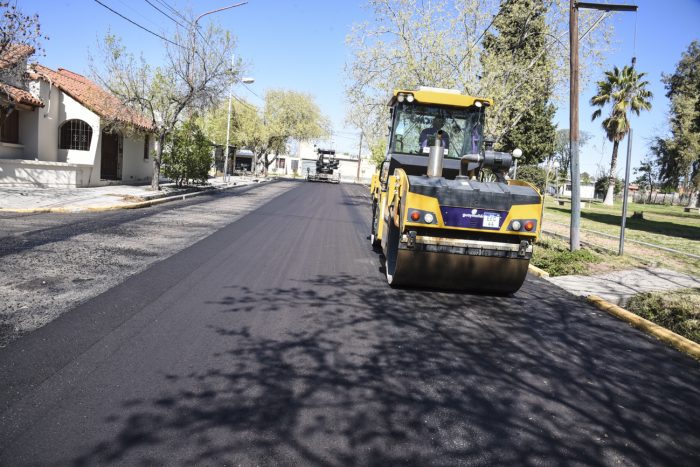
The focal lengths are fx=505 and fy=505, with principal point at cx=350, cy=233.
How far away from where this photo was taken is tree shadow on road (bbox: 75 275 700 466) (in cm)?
319

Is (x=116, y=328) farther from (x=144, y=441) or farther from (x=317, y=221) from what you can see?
(x=317, y=221)

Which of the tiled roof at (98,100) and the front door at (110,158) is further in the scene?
the front door at (110,158)

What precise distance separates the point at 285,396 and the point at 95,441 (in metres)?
1.29

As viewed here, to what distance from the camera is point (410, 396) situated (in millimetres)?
3959

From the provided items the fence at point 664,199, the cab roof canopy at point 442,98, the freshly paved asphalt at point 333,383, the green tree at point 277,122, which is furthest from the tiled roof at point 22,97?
the fence at point 664,199

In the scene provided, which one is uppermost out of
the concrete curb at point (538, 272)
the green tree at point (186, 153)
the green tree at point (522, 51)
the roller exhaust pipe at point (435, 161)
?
the green tree at point (522, 51)

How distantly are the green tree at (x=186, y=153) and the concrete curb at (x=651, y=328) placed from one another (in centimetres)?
2085

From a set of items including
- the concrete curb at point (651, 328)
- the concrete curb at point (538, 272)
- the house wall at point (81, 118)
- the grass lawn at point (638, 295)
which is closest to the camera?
the concrete curb at point (651, 328)

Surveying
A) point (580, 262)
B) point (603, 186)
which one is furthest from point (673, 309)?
point (603, 186)

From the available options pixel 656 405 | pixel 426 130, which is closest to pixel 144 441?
pixel 656 405

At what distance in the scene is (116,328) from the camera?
5047mm

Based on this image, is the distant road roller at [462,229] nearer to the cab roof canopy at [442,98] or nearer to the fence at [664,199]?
the cab roof canopy at [442,98]

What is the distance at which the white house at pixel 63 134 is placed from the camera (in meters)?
18.8

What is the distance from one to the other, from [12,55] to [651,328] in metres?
18.4
